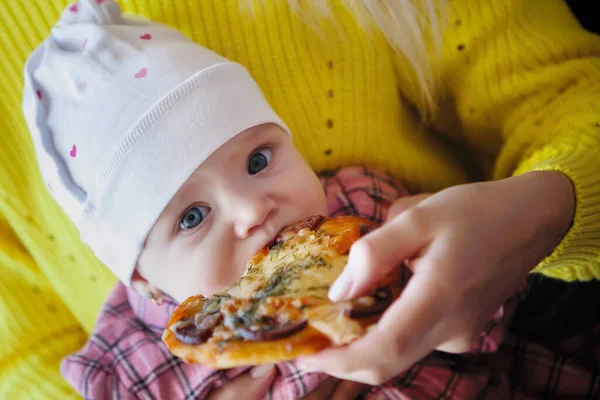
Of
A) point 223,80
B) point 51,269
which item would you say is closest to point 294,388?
point 223,80

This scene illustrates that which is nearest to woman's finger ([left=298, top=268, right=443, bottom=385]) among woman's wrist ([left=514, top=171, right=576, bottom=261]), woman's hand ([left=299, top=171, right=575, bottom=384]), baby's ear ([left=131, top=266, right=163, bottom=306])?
woman's hand ([left=299, top=171, right=575, bottom=384])

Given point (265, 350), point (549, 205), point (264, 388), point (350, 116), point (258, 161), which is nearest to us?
point (265, 350)

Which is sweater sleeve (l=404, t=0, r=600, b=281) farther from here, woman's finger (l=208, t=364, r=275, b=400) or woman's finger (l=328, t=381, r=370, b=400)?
woman's finger (l=208, t=364, r=275, b=400)

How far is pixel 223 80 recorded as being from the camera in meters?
0.75

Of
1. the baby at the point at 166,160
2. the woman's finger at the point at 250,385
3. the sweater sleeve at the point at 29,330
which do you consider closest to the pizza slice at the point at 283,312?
the baby at the point at 166,160

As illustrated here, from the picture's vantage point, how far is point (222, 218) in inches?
27.2

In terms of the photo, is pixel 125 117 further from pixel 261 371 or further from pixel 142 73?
pixel 261 371

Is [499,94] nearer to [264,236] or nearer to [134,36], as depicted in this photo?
[264,236]

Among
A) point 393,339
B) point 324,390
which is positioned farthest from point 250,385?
point 393,339

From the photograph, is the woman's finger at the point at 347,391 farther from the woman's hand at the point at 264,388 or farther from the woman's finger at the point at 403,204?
the woman's finger at the point at 403,204

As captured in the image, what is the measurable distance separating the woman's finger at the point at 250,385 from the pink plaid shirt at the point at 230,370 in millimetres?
14

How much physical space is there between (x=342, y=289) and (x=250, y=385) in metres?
0.47

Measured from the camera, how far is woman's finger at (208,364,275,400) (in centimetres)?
84

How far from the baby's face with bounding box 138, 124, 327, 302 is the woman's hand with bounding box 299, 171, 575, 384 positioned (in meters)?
0.24
